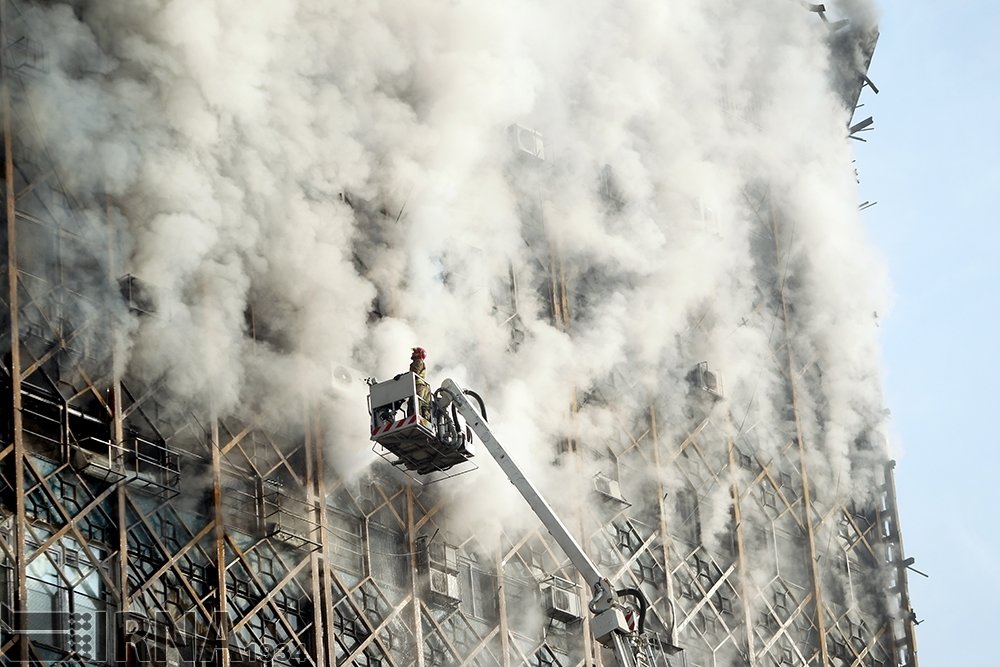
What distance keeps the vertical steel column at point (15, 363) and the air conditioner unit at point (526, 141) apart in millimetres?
9741

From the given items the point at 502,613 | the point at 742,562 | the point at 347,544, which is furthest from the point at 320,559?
the point at 742,562

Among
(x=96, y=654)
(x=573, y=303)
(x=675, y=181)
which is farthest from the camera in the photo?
(x=675, y=181)

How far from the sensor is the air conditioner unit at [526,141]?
36.2m

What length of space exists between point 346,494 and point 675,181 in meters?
10.2

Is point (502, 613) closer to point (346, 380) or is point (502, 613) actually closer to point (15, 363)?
point (346, 380)

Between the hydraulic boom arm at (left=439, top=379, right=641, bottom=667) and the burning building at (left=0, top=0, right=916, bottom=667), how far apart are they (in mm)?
2178

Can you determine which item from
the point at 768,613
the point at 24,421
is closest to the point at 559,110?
the point at 768,613

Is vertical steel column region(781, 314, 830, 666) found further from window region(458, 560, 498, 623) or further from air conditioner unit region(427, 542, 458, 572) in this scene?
air conditioner unit region(427, 542, 458, 572)

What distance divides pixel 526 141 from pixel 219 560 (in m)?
10.4

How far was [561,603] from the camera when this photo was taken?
34.1 m

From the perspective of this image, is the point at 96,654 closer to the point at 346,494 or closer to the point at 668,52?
the point at 346,494

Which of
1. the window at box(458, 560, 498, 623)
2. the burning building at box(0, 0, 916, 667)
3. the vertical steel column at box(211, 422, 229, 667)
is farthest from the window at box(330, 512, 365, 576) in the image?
the vertical steel column at box(211, 422, 229, 667)

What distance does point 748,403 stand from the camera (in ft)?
130

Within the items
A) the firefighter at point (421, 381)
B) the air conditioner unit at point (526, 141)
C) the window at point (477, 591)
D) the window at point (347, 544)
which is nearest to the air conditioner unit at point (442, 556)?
the window at point (477, 591)
